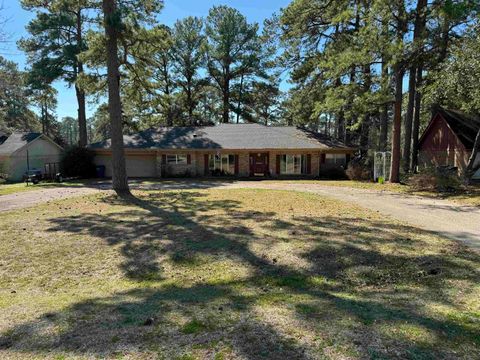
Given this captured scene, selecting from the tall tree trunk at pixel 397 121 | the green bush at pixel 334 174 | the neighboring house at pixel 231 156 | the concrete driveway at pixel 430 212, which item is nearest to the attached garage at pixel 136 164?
the neighboring house at pixel 231 156

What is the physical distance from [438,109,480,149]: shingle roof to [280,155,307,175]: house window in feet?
35.4

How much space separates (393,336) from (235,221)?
22.4 ft

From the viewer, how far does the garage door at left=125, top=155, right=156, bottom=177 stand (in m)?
28.8

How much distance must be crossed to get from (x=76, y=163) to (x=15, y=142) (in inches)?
215

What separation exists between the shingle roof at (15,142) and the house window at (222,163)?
1446 centimetres

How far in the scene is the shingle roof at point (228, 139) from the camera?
27.8 metres

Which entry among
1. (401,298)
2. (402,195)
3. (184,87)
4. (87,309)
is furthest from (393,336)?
(184,87)

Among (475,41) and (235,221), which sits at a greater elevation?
(475,41)

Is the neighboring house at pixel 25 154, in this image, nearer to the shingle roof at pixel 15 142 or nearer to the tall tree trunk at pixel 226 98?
the shingle roof at pixel 15 142

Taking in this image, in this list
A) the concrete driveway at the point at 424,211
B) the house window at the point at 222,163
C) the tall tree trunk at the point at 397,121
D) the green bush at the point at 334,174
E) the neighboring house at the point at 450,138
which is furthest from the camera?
the house window at the point at 222,163

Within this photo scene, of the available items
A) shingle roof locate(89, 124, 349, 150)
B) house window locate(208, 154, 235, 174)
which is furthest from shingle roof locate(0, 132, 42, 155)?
house window locate(208, 154, 235, 174)

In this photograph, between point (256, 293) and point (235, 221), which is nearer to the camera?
point (256, 293)

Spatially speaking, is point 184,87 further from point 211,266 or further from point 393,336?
point 393,336

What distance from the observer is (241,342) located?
3.06m
